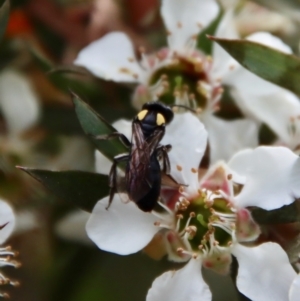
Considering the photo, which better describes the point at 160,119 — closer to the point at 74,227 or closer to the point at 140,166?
the point at 140,166

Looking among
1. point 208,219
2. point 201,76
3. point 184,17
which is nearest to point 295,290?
point 208,219

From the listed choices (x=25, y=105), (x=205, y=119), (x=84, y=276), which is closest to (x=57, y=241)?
(x=84, y=276)

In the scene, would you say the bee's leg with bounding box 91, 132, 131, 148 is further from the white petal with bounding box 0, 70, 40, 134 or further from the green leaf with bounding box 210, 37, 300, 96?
the white petal with bounding box 0, 70, 40, 134

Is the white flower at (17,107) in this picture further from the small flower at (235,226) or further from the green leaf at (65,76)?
the small flower at (235,226)

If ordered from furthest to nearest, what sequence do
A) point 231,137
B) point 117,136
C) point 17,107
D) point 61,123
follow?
point 17,107
point 61,123
point 231,137
point 117,136

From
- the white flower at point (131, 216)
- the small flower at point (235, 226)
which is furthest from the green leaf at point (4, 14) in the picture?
the small flower at point (235, 226)

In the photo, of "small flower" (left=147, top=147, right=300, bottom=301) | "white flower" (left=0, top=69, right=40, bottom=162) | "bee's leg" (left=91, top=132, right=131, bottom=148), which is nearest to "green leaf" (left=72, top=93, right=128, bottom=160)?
"bee's leg" (left=91, top=132, right=131, bottom=148)
